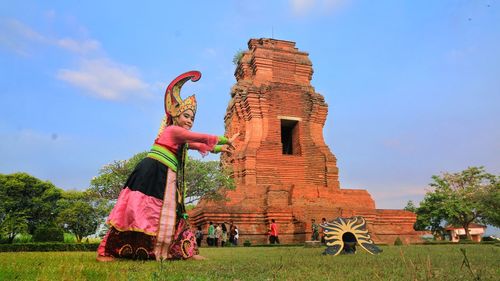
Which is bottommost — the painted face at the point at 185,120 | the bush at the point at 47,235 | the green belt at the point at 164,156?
the bush at the point at 47,235

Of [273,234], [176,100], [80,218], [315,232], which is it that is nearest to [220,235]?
[273,234]

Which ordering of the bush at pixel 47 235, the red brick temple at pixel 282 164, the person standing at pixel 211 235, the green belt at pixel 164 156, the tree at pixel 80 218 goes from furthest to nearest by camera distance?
the tree at pixel 80 218, the red brick temple at pixel 282 164, the bush at pixel 47 235, the person standing at pixel 211 235, the green belt at pixel 164 156

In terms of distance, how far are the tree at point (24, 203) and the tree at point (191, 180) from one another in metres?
16.7

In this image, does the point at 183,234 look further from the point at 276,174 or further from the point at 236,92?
the point at 236,92

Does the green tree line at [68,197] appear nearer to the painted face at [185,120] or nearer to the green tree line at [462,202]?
the painted face at [185,120]

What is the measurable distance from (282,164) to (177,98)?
1431 cm

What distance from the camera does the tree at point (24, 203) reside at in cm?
2998

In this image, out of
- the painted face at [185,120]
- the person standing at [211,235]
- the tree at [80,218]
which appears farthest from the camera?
the tree at [80,218]

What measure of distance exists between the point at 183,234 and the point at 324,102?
18.0 metres

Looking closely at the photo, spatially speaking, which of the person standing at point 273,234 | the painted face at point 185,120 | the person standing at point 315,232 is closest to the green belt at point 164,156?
the painted face at point 185,120

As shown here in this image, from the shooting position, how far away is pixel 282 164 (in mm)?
19844

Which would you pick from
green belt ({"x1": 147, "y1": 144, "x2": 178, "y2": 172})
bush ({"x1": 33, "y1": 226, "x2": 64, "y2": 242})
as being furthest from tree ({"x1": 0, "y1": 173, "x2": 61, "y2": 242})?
green belt ({"x1": 147, "y1": 144, "x2": 178, "y2": 172})

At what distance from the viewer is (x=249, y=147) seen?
19.6 m

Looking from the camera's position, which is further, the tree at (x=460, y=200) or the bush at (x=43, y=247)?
the tree at (x=460, y=200)
